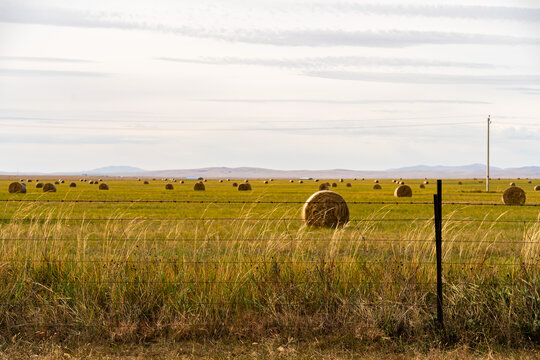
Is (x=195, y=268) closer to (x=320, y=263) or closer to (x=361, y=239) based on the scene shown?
(x=320, y=263)

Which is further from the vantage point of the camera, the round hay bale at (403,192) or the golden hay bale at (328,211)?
the round hay bale at (403,192)

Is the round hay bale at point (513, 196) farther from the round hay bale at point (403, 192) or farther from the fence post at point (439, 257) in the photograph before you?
the fence post at point (439, 257)

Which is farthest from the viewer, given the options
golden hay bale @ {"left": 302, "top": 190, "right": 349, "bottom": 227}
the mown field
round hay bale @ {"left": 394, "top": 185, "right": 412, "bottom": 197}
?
round hay bale @ {"left": 394, "top": 185, "right": 412, "bottom": 197}

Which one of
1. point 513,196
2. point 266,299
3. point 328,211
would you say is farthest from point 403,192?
point 266,299

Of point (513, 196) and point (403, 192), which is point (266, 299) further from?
point (403, 192)

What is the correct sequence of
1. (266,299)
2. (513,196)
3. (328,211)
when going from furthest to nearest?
1. (513,196)
2. (328,211)
3. (266,299)

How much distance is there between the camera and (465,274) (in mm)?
7734

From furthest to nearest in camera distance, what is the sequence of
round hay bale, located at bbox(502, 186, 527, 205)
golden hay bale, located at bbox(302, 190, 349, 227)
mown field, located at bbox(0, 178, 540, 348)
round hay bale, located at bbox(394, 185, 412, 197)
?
round hay bale, located at bbox(394, 185, 412, 197)
round hay bale, located at bbox(502, 186, 527, 205)
golden hay bale, located at bbox(302, 190, 349, 227)
mown field, located at bbox(0, 178, 540, 348)

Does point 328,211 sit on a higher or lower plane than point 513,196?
higher

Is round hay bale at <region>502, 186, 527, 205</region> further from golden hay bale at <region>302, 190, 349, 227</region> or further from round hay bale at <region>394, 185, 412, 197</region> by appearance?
golden hay bale at <region>302, 190, 349, 227</region>

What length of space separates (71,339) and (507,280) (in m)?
6.14

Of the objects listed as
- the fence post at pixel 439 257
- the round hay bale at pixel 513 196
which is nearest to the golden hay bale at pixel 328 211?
the fence post at pixel 439 257

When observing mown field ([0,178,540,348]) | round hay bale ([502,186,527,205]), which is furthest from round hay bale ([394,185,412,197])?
mown field ([0,178,540,348])

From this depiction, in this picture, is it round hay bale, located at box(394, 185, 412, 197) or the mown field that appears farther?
round hay bale, located at box(394, 185, 412, 197)
